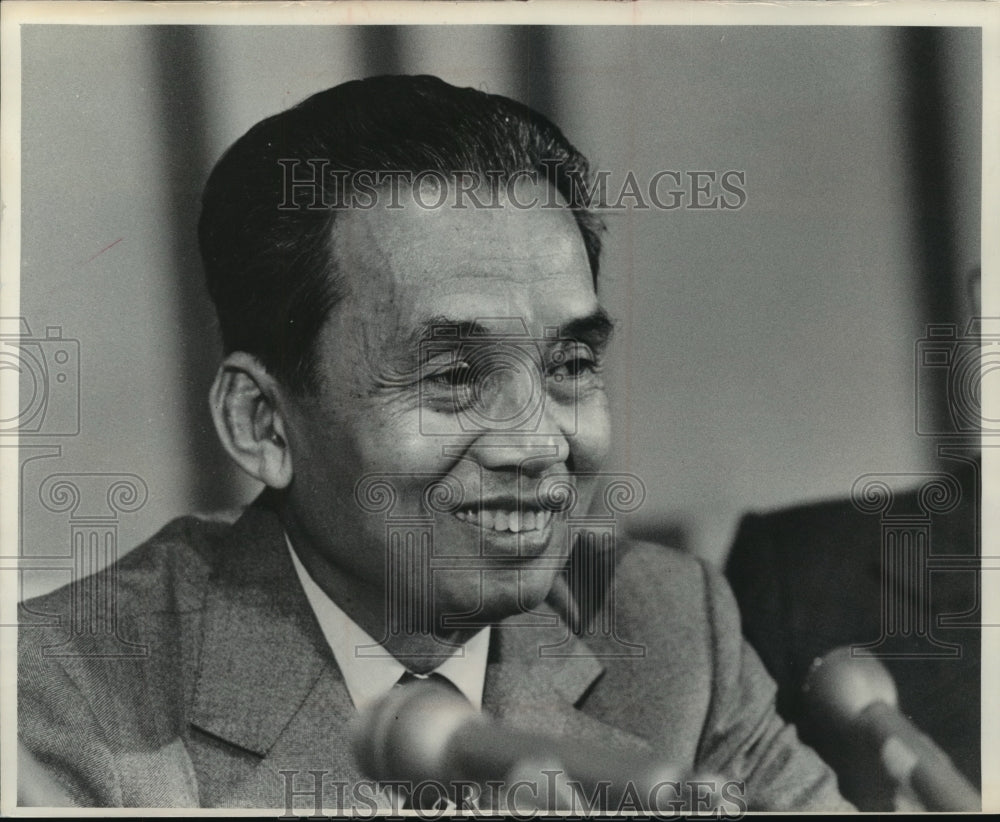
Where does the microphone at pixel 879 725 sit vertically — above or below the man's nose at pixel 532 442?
below

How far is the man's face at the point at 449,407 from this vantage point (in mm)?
3434

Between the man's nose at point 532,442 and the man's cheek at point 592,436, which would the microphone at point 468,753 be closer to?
the man's nose at point 532,442

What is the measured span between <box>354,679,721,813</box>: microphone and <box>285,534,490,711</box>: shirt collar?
34mm

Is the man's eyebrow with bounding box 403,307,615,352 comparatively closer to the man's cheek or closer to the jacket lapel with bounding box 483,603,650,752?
the man's cheek

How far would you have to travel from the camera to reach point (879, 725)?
140 inches

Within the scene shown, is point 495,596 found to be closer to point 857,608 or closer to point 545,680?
point 545,680

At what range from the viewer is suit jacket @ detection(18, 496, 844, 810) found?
3.46m

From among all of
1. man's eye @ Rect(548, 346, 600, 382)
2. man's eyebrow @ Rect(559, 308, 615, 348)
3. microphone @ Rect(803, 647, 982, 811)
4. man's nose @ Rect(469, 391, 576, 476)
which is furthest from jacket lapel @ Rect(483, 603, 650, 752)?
man's eyebrow @ Rect(559, 308, 615, 348)

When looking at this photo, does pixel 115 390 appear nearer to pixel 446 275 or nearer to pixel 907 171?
pixel 446 275

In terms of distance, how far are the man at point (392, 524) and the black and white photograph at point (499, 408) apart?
1cm

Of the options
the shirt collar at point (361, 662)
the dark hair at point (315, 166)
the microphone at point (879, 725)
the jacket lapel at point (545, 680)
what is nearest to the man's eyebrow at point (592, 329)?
the dark hair at point (315, 166)

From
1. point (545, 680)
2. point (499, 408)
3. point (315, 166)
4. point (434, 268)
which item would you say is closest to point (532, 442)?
point (499, 408)

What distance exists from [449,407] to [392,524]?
38 centimetres

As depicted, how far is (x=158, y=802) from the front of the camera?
3.47 metres
